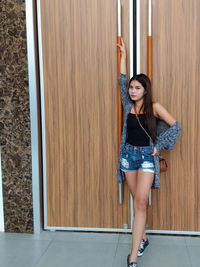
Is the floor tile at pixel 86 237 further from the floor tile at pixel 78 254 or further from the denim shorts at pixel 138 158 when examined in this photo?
the denim shorts at pixel 138 158

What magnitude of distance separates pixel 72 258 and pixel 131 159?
0.90m

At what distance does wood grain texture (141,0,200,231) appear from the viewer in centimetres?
263

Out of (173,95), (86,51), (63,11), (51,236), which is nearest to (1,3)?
(63,11)

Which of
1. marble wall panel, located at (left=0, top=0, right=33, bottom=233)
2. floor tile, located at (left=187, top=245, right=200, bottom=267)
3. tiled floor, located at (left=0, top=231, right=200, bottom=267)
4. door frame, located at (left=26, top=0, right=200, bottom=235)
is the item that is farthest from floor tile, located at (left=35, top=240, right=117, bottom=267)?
floor tile, located at (left=187, top=245, right=200, bottom=267)

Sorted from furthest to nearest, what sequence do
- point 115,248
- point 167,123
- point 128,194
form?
point 128,194 < point 115,248 < point 167,123

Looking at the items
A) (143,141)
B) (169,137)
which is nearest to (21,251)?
(143,141)

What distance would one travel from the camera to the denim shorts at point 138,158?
2426mm

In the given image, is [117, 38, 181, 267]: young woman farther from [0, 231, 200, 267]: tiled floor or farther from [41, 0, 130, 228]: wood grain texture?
[41, 0, 130, 228]: wood grain texture

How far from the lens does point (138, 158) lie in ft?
8.04

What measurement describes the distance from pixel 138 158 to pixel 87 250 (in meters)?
0.88

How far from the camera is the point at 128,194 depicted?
9.40 ft

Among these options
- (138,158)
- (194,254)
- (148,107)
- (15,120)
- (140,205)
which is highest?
(148,107)

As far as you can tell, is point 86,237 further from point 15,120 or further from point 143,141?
point 15,120

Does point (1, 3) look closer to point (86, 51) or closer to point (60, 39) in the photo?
point (60, 39)
